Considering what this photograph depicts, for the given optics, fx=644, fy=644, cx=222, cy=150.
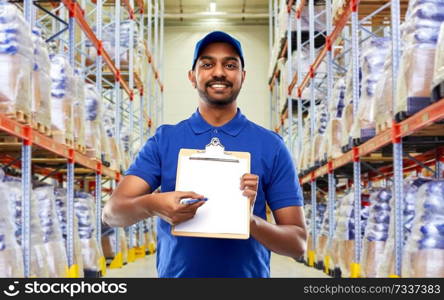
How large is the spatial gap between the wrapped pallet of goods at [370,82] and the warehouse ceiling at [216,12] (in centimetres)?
1615

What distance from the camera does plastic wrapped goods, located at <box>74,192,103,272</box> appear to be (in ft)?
27.4

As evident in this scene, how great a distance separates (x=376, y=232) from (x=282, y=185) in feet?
15.1

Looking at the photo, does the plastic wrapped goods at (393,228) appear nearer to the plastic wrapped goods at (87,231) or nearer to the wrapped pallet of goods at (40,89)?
the wrapped pallet of goods at (40,89)

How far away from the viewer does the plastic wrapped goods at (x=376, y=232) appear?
6332 mm

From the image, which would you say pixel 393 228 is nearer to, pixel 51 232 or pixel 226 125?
pixel 51 232

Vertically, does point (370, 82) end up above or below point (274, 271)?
above

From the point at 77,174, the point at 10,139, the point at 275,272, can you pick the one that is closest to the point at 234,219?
the point at 10,139

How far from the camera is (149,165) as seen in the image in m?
2.05

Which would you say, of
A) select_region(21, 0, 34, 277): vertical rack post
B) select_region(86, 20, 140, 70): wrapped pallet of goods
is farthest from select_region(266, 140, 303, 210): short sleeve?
select_region(86, 20, 140, 70): wrapped pallet of goods

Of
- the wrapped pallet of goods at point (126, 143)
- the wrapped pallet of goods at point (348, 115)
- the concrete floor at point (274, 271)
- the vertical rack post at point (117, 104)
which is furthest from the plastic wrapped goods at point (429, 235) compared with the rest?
the wrapped pallet of goods at point (126, 143)

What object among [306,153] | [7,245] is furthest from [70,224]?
[306,153]

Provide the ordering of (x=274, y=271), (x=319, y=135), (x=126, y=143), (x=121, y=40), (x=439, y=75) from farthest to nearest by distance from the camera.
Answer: (x=126, y=143) → (x=121, y=40) → (x=319, y=135) → (x=274, y=271) → (x=439, y=75)

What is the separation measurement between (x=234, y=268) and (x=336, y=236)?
6.72 m

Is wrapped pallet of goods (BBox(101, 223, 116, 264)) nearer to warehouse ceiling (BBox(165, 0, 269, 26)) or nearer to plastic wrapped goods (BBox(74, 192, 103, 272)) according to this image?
plastic wrapped goods (BBox(74, 192, 103, 272))
